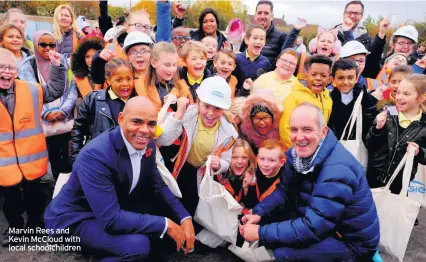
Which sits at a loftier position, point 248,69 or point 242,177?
point 248,69

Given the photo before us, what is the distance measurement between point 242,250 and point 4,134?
2.48 m

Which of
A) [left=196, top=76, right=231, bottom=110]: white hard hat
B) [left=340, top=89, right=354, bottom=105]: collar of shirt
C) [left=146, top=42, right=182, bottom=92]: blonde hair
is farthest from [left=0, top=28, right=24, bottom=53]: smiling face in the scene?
[left=340, top=89, right=354, bottom=105]: collar of shirt

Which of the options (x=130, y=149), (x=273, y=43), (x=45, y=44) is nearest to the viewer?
(x=130, y=149)

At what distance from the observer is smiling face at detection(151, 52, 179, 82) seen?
384cm

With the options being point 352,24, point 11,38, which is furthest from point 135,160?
point 352,24

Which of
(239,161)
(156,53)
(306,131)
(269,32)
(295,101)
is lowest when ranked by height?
(239,161)

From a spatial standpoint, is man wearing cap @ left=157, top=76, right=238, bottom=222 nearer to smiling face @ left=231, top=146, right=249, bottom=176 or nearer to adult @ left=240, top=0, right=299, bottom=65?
smiling face @ left=231, top=146, right=249, bottom=176

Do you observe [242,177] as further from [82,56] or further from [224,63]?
[82,56]

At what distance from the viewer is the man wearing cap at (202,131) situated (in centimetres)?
353

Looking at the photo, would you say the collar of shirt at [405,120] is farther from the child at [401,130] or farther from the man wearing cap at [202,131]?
the man wearing cap at [202,131]

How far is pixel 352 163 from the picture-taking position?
293 centimetres

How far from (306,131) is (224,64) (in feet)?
6.27

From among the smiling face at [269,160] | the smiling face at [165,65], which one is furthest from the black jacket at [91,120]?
the smiling face at [269,160]

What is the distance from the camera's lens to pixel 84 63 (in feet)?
14.8
